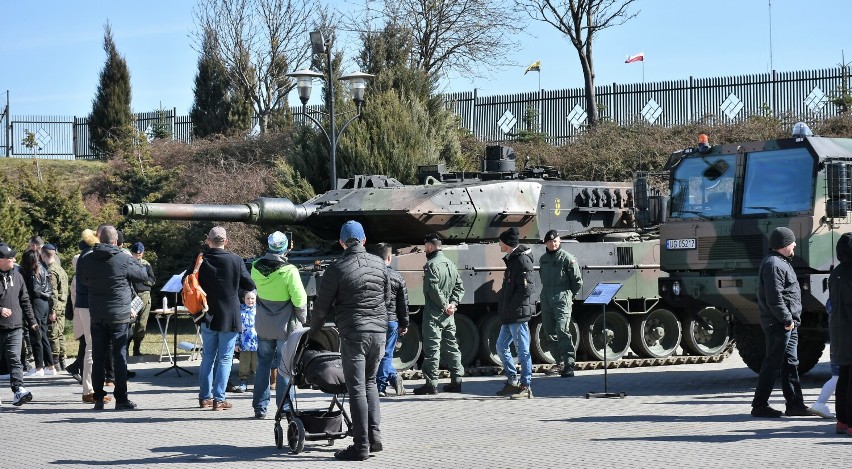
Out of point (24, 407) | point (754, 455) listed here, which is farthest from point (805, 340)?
point (24, 407)

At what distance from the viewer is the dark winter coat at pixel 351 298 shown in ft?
33.6

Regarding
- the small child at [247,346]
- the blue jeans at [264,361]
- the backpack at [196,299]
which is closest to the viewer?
the blue jeans at [264,361]

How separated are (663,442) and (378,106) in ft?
61.3

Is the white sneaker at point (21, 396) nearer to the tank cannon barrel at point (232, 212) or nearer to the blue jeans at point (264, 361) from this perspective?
the blue jeans at point (264, 361)

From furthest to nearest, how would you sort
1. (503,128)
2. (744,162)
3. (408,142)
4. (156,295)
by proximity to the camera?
(503,128), (156,295), (408,142), (744,162)

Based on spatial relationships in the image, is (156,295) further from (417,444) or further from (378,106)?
(417,444)

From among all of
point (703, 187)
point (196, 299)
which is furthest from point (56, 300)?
point (703, 187)

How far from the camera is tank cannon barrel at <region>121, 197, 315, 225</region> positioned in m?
17.3

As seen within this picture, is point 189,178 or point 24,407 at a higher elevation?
point 189,178

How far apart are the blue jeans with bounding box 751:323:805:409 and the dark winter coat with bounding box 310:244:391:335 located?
391 cm

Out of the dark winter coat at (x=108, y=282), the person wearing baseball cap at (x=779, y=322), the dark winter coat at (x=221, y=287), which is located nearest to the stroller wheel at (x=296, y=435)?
the dark winter coat at (x=221, y=287)

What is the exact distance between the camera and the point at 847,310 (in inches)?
443

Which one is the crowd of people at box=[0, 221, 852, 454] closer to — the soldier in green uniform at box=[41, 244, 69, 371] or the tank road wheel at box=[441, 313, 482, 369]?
the soldier in green uniform at box=[41, 244, 69, 371]

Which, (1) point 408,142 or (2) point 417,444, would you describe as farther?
(1) point 408,142
